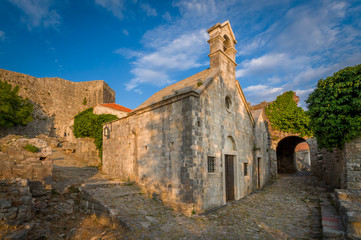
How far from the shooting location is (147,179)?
32.9ft

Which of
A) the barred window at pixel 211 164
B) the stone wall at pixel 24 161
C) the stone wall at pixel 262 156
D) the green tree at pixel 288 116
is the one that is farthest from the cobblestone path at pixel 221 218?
the green tree at pixel 288 116

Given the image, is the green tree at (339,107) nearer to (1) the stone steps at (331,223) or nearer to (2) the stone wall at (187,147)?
(1) the stone steps at (331,223)

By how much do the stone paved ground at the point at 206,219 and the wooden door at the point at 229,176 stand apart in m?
0.47

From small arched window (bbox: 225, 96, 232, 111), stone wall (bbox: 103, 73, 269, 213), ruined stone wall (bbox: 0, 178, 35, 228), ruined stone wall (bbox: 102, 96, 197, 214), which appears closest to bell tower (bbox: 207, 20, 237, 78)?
stone wall (bbox: 103, 73, 269, 213)

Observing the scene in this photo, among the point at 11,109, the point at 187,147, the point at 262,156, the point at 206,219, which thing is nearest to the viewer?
the point at 206,219

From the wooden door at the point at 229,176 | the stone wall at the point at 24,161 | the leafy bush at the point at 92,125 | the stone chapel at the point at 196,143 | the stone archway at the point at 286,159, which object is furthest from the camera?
the stone archway at the point at 286,159

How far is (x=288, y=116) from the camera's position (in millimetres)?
19172

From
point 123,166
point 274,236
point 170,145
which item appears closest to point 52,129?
point 123,166

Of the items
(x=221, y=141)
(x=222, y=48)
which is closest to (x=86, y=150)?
(x=221, y=141)

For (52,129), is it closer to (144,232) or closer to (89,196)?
(89,196)

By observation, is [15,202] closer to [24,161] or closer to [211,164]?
[24,161]

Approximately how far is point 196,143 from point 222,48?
658 cm

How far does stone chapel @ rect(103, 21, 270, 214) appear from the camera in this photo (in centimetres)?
827

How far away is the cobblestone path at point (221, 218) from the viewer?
625 cm
